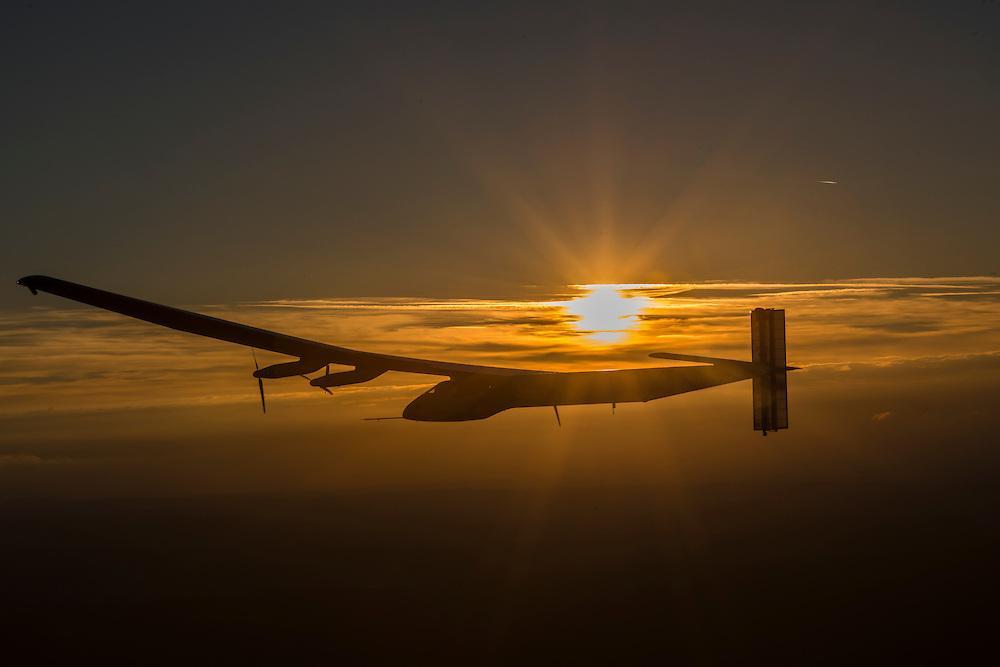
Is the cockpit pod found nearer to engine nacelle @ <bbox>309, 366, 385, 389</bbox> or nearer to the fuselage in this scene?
the fuselage

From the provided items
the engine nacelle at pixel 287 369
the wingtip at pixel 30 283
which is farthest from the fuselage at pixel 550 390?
the wingtip at pixel 30 283

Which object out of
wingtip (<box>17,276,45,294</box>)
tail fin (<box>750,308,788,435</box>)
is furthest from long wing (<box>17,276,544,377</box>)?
tail fin (<box>750,308,788,435</box>)

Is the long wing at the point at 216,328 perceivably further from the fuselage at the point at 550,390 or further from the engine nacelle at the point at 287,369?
the fuselage at the point at 550,390

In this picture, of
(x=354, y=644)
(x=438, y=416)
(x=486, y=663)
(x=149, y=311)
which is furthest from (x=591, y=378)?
(x=354, y=644)

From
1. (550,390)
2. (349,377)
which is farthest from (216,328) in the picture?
(550,390)

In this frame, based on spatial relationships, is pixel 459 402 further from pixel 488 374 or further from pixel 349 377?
pixel 349 377

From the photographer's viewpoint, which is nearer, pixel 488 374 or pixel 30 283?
pixel 30 283
